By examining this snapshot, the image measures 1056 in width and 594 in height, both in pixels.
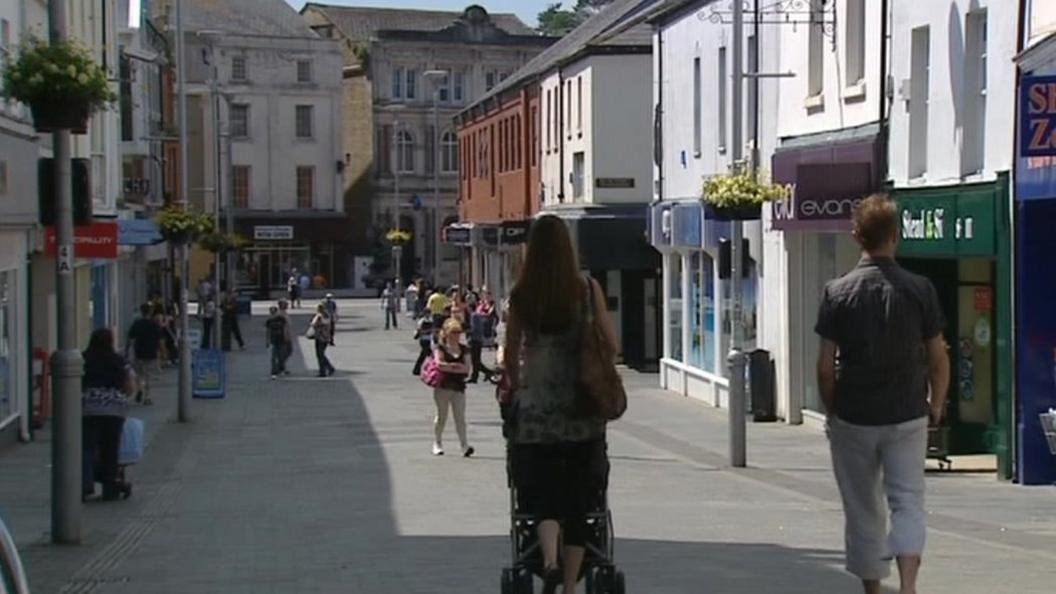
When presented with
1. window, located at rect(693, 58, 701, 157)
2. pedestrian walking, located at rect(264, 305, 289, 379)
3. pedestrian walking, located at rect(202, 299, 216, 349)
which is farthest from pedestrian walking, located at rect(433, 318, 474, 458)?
pedestrian walking, located at rect(202, 299, 216, 349)

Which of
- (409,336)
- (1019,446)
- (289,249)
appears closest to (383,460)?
(1019,446)

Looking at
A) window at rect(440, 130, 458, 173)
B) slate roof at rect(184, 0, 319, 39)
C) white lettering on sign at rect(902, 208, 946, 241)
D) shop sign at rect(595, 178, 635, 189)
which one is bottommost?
white lettering on sign at rect(902, 208, 946, 241)

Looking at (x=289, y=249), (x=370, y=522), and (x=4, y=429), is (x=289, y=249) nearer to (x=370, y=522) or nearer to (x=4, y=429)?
(x=4, y=429)

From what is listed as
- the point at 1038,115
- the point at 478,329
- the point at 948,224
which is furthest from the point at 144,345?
the point at 1038,115

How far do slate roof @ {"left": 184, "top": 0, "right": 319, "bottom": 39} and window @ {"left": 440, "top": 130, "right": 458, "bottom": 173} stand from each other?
885 cm

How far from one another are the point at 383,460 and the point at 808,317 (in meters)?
7.74

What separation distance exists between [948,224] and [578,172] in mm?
26223

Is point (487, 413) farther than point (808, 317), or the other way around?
point (487, 413)

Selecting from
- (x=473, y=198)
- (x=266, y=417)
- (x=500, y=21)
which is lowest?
(x=266, y=417)

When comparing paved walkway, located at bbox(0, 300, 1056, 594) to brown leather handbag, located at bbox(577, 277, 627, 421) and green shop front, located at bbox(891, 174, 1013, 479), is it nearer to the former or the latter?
green shop front, located at bbox(891, 174, 1013, 479)

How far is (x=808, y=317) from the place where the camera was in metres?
26.4

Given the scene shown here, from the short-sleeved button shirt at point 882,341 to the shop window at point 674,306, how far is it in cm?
2649

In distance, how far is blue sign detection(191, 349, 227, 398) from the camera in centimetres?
3403

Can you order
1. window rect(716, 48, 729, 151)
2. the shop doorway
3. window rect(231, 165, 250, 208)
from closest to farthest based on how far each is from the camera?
the shop doorway, window rect(716, 48, 729, 151), window rect(231, 165, 250, 208)
